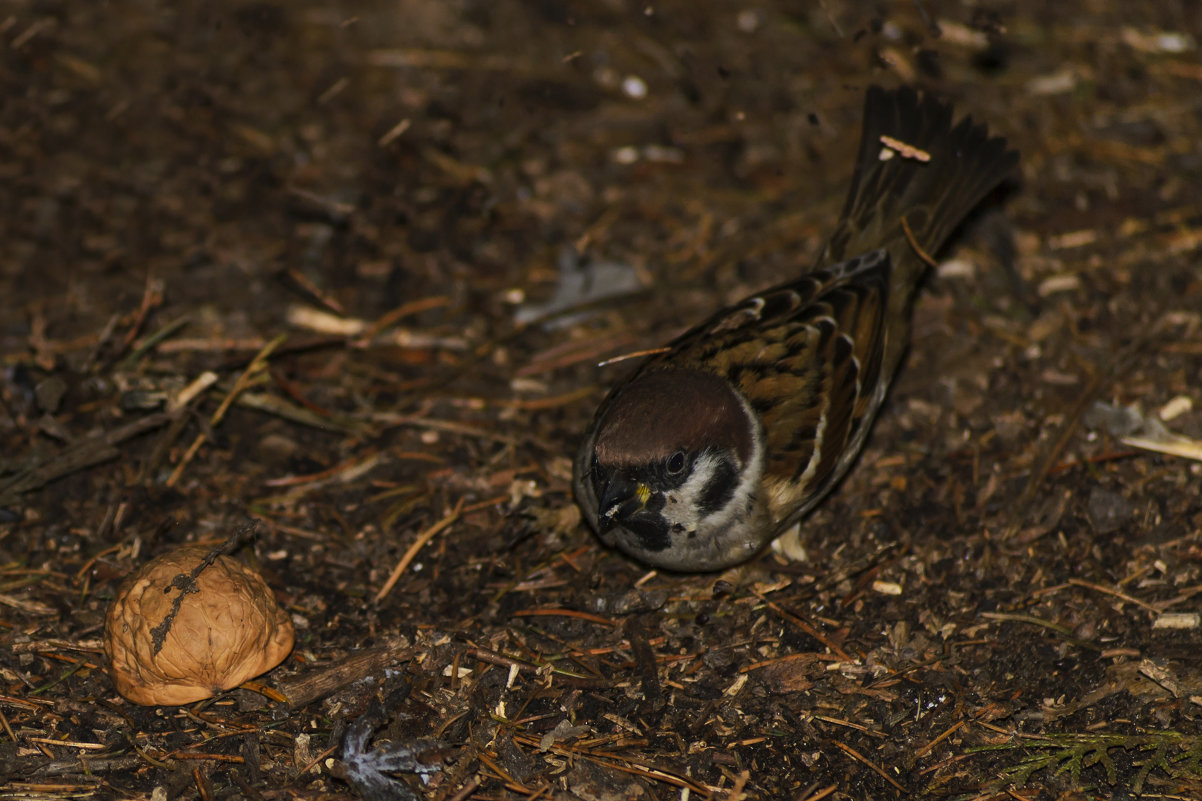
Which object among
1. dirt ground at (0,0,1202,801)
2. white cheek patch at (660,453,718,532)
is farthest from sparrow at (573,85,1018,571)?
dirt ground at (0,0,1202,801)

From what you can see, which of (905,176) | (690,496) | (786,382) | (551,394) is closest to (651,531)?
(690,496)

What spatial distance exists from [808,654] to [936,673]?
0.40 meters

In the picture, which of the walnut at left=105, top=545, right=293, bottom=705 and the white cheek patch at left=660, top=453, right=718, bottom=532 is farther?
the white cheek patch at left=660, top=453, right=718, bottom=532

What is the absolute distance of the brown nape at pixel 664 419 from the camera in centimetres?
352

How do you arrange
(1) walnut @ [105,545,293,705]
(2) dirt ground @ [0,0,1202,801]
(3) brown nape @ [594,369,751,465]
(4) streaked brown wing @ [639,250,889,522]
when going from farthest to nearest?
(4) streaked brown wing @ [639,250,889,522] → (3) brown nape @ [594,369,751,465] → (2) dirt ground @ [0,0,1202,801] → (1) walnut @ [105,545,293,705]

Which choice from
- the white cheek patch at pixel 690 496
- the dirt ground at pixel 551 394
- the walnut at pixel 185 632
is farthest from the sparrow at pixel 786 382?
the walnut at pixel 185 632

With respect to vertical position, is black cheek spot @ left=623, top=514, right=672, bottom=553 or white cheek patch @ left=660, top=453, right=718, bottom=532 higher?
white cheek patch @ left=660, top=453, right=718, bottom=532

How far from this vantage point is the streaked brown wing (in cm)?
396

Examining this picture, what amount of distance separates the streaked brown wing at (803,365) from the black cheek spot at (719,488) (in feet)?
0.43

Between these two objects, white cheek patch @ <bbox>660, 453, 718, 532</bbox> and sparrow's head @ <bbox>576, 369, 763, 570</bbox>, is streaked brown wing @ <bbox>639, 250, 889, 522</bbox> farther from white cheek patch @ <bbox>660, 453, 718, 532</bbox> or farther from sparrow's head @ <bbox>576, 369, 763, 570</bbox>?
A: white cheek patch @ <bbox>660, 453, 718, 532</bbox>

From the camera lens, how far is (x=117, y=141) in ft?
18.8

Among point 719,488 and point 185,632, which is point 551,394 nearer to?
point 719,488

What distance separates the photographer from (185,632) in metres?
3.25

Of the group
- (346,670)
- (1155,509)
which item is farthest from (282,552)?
(1155,509)
